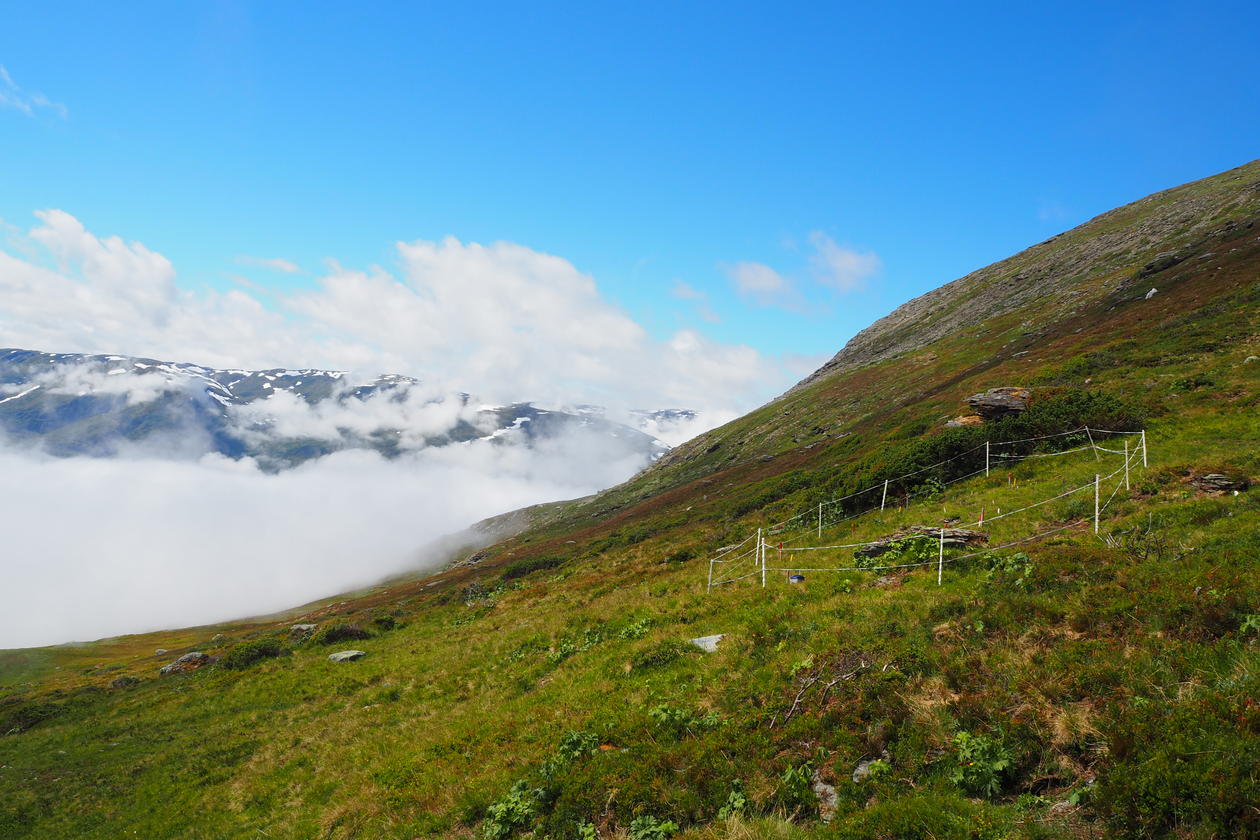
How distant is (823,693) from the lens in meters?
10.9

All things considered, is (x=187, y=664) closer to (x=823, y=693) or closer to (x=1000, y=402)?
(x=823, y=693)

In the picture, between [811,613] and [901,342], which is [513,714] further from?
[901,342]

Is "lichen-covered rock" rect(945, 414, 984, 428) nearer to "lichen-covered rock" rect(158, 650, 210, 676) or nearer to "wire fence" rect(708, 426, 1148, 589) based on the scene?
"wire fence" rect(708, 426, 1148, 589)

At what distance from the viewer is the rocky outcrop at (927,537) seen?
17.5 metres

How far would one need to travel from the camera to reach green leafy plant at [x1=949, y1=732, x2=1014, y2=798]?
24.9 ft

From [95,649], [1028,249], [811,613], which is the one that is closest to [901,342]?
[1028,249]

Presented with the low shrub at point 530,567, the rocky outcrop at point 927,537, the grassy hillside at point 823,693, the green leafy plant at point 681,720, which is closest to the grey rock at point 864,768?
the grassy hillside at point 823,693

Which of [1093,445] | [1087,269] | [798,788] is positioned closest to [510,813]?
[798,788]

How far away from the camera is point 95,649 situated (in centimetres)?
9781

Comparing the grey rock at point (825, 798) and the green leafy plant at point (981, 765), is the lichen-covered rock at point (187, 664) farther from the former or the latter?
the green leafy plant at point (981, 765)

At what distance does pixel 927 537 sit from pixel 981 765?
11784 mm

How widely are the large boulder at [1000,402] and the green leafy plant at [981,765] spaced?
29058mm

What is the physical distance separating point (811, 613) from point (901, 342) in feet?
380

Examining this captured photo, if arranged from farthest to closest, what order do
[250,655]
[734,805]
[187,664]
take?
[187,664]
[250,655]
[734,805]
